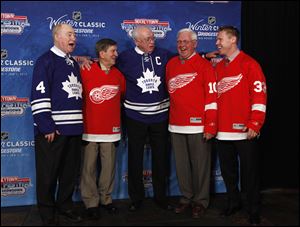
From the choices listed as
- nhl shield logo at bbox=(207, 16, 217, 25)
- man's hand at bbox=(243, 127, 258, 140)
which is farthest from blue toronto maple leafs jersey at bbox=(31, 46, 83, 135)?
nhl shield logo at bbox=(207, 16, 217, 25)

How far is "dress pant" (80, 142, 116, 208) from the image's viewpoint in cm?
315

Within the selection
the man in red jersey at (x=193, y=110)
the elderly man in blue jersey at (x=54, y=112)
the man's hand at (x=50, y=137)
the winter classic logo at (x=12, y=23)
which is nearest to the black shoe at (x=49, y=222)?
the elderly man in blue jersey at (x=54, y=112)

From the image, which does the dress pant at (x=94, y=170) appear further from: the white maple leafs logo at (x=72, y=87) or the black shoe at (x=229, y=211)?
the black shoe at (x=229, y=211)

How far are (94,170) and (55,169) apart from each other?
401 millimetres

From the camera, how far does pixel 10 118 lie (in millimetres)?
3410

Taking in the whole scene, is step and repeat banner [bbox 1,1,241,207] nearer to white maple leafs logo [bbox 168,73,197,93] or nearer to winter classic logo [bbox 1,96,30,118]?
winter classic logo [bbox 1,96,30,118]

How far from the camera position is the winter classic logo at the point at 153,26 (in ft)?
11.6

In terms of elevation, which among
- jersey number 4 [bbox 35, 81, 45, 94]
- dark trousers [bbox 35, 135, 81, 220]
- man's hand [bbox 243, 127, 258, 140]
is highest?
jersey number 4 [bbox 35, 81, 45, 94]

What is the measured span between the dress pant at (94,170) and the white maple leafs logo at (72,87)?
0.47 m

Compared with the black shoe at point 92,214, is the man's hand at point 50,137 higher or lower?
higher

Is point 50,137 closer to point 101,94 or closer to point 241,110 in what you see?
point 101,94

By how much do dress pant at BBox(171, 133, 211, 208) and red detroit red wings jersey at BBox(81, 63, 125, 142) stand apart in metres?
0.58

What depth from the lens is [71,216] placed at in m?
3.06

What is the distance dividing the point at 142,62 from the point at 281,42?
1.55 m
